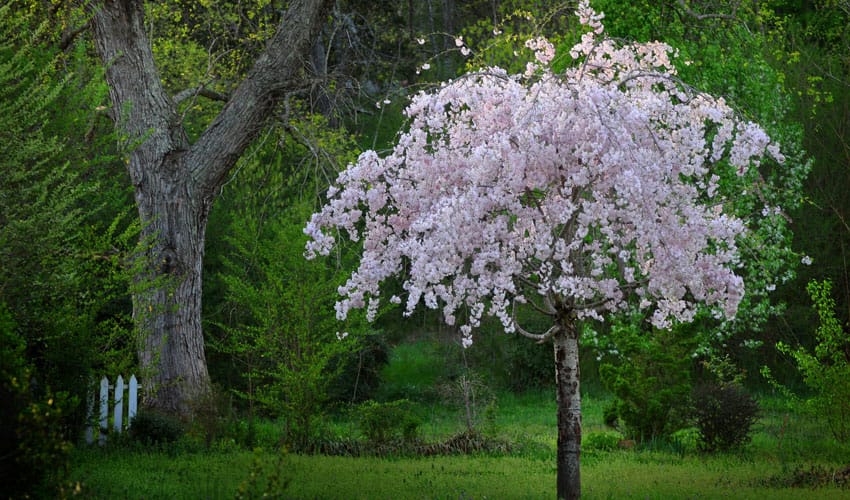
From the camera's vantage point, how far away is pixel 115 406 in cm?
1333

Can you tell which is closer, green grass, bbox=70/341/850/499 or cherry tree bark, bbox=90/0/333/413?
green grass, bbox=70/341/850/499

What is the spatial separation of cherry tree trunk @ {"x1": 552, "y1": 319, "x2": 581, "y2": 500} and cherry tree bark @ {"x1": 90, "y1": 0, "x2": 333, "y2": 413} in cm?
659

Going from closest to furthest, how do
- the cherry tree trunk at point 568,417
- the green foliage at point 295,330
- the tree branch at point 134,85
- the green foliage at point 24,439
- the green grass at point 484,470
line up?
the green foliage at point 24,439
the cherry tree trunk at point 568,417
the green grass at point 484,470
the green foliage at point 295,330
the tree branch at point 134,85

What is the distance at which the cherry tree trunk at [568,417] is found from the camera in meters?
9.07

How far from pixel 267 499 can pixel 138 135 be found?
861cm

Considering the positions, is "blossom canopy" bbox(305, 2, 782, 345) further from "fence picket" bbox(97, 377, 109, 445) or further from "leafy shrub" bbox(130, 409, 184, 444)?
"fence picket" bbox(97, 377, 109, 445)

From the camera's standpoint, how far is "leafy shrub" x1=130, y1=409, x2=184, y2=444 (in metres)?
12.7

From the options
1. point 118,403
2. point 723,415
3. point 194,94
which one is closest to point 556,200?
point 723,415

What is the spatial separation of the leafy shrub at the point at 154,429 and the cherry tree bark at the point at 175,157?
1.03 metres

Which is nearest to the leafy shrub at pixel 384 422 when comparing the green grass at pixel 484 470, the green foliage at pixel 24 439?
the green grass at pixel 484 470

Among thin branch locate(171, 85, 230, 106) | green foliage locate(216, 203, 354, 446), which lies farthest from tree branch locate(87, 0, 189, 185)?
green foliage locate(216, 203, 354, 446)

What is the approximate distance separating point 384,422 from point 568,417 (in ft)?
18.1

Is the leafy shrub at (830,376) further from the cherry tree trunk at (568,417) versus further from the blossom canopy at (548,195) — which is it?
the cherry tree trunk at (568,417)

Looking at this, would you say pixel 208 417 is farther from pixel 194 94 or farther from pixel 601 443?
pixel 601 443
